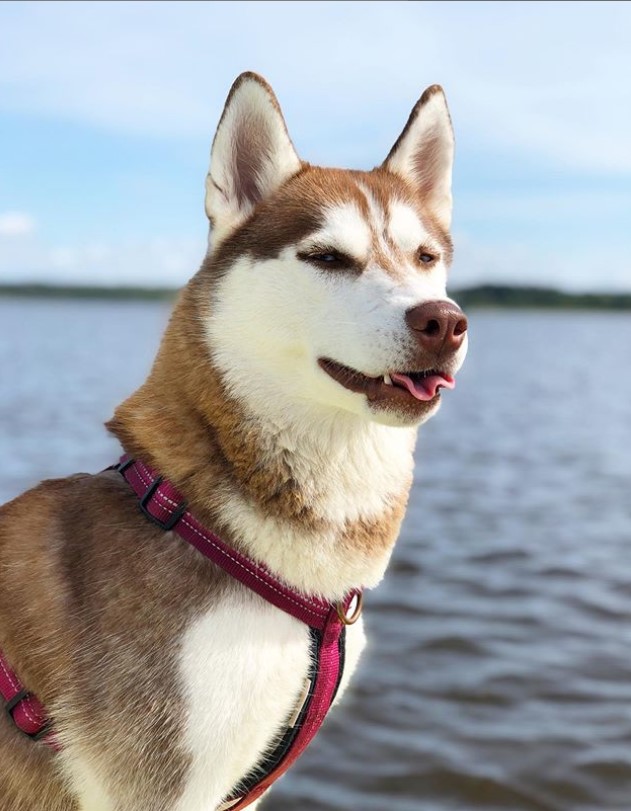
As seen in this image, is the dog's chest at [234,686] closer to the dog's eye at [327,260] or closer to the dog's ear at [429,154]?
the dog's eye at [327,260]

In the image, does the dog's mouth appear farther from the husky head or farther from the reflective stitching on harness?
the reflective stitching on harness

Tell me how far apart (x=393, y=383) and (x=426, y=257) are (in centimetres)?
60

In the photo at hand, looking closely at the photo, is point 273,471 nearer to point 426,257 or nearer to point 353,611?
point 353,611

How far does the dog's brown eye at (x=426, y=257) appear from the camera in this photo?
3334 mm

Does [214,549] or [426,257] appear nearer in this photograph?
[214,549]

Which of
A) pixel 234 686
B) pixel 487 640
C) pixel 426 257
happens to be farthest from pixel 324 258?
pixel 487 640

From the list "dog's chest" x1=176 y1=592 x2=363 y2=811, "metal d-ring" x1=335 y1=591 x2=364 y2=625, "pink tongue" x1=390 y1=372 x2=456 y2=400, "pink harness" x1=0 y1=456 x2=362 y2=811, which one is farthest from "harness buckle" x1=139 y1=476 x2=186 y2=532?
"pink tongue" x1=390 y1=372 x2=456 y2=400

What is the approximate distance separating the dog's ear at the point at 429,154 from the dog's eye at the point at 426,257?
38cm

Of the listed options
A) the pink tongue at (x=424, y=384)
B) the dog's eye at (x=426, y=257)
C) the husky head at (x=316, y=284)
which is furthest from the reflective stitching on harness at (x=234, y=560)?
the dog's eye at (x=426, y=257)

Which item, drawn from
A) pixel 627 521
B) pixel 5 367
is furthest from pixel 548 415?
pixel 5 367

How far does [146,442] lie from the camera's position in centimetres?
312

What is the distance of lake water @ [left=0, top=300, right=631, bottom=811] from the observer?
18.7ft

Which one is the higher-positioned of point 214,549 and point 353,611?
point 214,549

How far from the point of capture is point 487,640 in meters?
7.52
